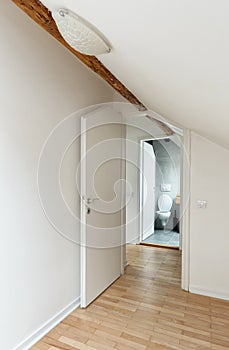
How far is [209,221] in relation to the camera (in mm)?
2430

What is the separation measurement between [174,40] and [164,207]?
16.2 feet

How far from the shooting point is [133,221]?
4434mm

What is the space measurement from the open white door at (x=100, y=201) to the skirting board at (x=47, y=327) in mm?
111

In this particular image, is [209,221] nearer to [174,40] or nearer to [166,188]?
[174,40]

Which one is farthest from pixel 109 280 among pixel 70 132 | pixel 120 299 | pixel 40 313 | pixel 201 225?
pixel 70 132

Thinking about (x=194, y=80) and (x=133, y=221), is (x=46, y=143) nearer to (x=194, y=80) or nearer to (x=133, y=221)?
(x=194, y=80)

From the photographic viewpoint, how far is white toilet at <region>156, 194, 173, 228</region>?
5402mm

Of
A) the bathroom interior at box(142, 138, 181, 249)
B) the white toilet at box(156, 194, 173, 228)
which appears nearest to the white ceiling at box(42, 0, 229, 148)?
the bathroom interior at box(142, 138, 181, 249)

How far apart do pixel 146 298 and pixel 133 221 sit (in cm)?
208

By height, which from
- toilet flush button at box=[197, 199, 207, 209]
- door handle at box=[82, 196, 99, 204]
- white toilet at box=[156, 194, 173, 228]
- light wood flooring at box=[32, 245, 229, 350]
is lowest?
light wood flooring at box=[32, 245, 229, 350]

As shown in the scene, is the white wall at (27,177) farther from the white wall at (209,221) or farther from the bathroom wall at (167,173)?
the bathroom wall at (167,173)

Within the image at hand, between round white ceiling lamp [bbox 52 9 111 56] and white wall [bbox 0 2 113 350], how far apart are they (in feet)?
1.99

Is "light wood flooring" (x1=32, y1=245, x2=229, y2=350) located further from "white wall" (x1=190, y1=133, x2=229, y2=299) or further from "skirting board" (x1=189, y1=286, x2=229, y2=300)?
"white wall" (x1=190, y1=133, x2=229, y2=299)

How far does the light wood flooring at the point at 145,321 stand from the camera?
174 cm
